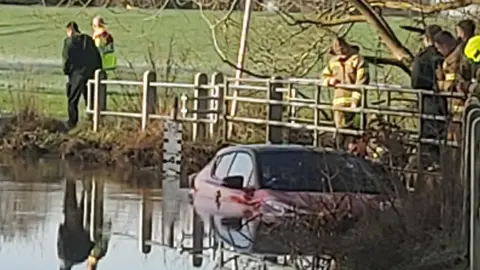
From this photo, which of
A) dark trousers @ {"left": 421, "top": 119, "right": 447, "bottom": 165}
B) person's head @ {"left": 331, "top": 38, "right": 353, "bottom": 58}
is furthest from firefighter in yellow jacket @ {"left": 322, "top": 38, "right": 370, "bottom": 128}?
dark trousers @ {"left": 421, "top": 119, "right": 447, "bottom": 165}

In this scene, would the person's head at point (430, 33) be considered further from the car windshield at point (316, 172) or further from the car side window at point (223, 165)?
the car windshield at point (316, 172)

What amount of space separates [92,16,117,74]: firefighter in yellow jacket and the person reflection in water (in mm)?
10582

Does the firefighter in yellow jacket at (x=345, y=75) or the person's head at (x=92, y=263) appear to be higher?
the firefighter in yellow jacket at (x=345, y=75)

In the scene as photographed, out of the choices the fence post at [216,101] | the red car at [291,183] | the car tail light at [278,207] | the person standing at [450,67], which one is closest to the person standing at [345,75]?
the person standing at [450,67]

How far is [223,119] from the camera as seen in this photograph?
25.0m

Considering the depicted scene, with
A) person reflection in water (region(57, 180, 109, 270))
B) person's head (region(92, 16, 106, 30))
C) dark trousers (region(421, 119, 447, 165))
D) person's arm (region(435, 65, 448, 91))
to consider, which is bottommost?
person reflection in water (region(57, 180, 109, 270))

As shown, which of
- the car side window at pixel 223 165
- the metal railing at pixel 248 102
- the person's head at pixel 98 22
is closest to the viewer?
the car side window at pixel 223 165

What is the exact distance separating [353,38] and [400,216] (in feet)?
44.6

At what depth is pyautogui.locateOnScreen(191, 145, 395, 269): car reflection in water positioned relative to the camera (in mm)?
12805

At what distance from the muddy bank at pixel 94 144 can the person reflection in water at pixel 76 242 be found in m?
5.31

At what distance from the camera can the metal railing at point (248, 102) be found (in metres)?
21.8

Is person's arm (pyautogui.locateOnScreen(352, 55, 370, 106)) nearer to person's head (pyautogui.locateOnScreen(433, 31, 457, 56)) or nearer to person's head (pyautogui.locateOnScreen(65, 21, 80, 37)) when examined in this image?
person's head (pyautogui.locateOnScreen(433, 31, 457, 56))

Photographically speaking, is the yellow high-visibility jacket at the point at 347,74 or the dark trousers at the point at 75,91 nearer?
the yellow high-visibility jacket at the point at 347,74

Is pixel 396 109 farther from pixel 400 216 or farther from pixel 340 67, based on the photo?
pixel 400 216
